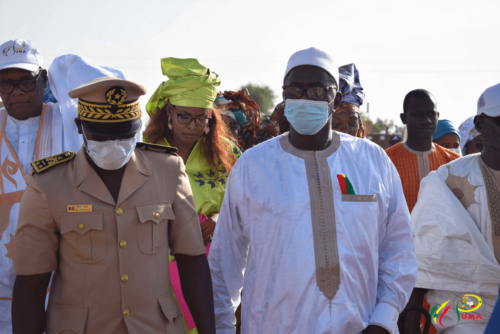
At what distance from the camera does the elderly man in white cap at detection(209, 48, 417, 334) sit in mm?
2729

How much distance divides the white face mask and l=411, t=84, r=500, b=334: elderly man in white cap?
2217 millimetres

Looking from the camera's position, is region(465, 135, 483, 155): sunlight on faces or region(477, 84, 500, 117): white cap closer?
region(477, 84, 500, 117): white cap

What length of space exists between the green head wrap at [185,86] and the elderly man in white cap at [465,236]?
1816 mm

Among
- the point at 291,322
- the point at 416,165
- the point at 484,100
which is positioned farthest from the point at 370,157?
the point at 416,165

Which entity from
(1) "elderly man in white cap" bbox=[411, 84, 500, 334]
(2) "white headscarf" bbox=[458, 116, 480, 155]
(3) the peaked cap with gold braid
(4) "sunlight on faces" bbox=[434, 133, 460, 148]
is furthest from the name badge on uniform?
(4) "sunlight on faces" bbox=[434, 133, 460, 148]

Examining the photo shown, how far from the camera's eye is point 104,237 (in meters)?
2.48

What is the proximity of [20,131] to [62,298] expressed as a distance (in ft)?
6.24

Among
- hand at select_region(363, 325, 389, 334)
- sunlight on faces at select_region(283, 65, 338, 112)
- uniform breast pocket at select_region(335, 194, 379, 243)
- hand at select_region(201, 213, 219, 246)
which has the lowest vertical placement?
hand at select_region(363, 325, 389, 334)

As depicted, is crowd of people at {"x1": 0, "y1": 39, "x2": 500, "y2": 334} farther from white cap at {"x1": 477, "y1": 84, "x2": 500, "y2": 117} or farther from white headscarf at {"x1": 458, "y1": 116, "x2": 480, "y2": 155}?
white headscarf at {"x1": 458, "y1": 116, "x2": 480, "y2": 155}

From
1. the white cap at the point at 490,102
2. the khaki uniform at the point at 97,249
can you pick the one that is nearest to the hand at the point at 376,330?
the khaki uniform at the point at 97,249

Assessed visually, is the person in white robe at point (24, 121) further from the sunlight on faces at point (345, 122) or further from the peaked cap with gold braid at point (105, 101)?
the sunlight on faces at point (345, 122)

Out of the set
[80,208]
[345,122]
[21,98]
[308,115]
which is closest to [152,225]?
[80,208]

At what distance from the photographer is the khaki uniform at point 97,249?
241 cm

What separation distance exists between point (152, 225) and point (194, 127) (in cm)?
173
